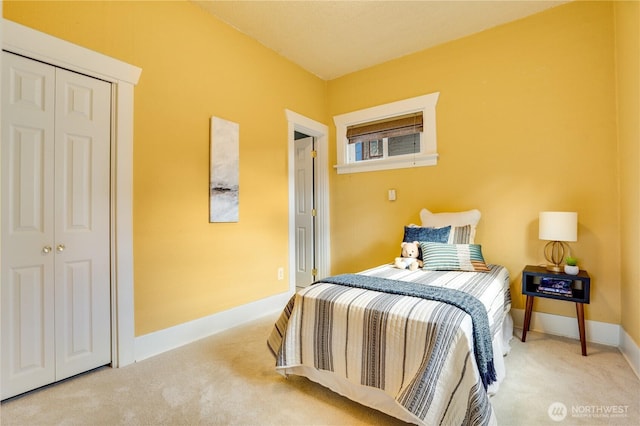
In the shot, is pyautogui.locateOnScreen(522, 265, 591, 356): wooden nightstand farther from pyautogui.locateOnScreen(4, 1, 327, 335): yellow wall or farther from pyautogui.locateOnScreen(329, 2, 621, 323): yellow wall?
pyautogui.locateOnScreen(4, 1, 327, 335): yellow wall

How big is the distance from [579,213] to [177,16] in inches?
146

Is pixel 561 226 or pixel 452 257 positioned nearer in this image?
pixel 561 226

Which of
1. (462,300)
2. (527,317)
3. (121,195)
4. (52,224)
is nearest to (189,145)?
(121,195)

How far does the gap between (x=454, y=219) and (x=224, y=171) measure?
2.21 m

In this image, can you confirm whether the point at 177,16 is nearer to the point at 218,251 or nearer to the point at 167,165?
the point at 167,165

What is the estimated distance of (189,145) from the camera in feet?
8.62

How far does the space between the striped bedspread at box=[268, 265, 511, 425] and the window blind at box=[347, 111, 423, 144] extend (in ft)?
6.32

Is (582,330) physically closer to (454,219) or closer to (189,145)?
(454,219)

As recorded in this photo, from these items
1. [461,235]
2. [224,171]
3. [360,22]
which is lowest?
[461,235]

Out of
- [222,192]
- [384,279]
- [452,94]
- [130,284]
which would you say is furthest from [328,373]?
[452,94]

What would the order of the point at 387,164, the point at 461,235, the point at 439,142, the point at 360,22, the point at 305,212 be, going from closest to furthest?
1. the point at 461,235
2. the point at 360,22
3. the point at 439,142
4. the point at 387,164
5. the point at 305,212

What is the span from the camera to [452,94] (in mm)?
3240

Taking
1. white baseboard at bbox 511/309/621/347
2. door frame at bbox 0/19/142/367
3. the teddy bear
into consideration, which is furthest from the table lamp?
door frame at bbox 0/19/142/367

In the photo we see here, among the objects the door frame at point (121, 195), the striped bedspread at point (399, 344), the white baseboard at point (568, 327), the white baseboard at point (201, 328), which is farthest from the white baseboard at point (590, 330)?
the door frame at point (121, 195)
